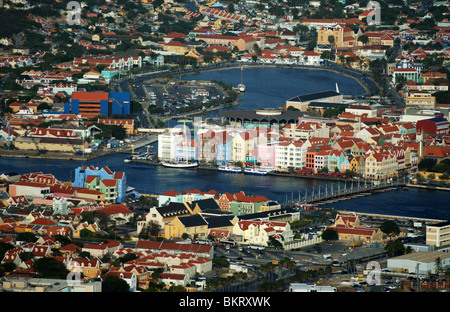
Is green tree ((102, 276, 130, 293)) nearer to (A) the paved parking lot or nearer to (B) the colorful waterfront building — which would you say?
(B) the colorful waterfront building

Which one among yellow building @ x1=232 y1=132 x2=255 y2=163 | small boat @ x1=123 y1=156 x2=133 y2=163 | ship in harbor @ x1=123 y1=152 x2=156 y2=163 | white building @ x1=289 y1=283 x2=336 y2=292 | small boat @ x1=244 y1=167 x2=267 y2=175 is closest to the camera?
white building @ x1=289 y1=283 x2=336 y2=292

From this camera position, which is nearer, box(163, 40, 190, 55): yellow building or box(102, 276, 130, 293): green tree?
box(102, 276, 130, 293): green tree

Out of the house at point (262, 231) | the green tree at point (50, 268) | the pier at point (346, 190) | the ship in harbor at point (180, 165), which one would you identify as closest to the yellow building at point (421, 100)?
the pier at point (346, 190)

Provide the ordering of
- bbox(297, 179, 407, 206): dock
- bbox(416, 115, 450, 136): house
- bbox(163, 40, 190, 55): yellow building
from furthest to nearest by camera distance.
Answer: bbox(163, 40, 190, 55): yellow building
bbox(416, 115, 450, 136): house
bbox(297, 179, 407, 206): dock

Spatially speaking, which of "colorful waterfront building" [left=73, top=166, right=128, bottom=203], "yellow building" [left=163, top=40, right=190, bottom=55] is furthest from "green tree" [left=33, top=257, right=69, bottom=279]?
"yellow building" [left=163, top=40, right=190, bottom=55]

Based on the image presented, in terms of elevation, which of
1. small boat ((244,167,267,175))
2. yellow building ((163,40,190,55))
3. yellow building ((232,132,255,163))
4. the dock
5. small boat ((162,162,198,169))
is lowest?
the dock

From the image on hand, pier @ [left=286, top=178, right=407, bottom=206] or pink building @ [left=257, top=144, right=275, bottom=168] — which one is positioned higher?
pink building @ [left=257, top=144, right=275, bottom=168]

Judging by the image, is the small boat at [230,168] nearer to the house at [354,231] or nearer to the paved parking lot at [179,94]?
the house at [354,231]

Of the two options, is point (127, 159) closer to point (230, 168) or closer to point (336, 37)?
point (230, 168)

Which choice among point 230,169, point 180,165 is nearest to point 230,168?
point 230,169
